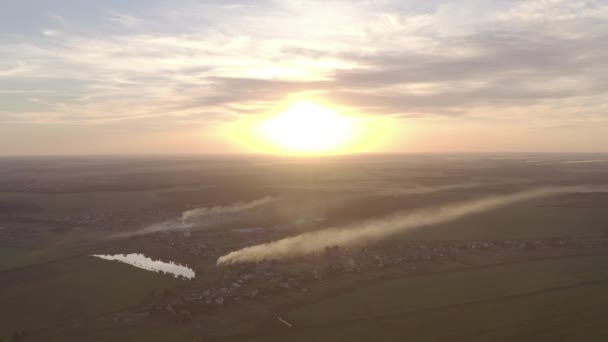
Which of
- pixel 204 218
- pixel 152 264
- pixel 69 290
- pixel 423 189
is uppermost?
pixel 423 189

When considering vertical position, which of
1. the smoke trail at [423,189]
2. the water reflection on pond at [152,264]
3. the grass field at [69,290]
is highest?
the smoke trail at [423,189]

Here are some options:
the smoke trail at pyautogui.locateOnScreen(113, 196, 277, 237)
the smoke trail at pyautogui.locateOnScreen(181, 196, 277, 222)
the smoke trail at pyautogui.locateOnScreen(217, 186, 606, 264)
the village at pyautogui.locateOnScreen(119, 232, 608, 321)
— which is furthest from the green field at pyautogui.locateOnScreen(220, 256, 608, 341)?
the smoke trail at pyautogui.locateOnScreen(181, 196, 277, 222)

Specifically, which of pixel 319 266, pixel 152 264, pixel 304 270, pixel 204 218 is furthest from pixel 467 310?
pixel 204 218

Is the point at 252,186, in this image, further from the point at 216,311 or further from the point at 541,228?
the point at 216,311

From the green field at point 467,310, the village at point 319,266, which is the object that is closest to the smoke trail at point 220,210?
the village at point 319,266

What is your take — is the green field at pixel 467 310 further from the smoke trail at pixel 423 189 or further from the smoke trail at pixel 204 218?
the smoke trail at pixel 423 189

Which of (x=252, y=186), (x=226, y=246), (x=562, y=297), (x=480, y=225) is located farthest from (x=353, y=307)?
(x=252, y=186)

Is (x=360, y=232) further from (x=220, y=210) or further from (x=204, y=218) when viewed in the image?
(x=220, y=210)
